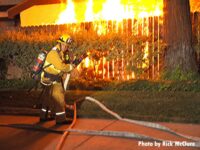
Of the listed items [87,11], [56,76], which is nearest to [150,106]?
[56,76]

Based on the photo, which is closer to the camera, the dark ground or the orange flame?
the dark ground

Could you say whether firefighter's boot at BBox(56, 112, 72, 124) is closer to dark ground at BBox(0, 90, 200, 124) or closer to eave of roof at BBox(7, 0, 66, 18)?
dark ground at BBox(0, 90, 200, 124)

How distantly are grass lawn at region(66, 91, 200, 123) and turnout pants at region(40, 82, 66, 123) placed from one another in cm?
66

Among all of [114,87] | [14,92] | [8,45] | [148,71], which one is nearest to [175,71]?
[148,71]

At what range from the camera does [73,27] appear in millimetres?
12594

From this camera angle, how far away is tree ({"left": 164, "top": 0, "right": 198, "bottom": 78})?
10.4 m

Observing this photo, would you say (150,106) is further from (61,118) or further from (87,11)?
(87,11)

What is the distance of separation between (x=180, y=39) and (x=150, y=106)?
2.78 m

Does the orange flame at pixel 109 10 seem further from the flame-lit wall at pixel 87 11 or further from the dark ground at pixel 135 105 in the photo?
the dark ground at pixel 135 105

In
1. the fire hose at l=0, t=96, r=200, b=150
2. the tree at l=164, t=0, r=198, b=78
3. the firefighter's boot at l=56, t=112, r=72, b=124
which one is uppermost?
the tree at l=164, t=0, r=198, b=78

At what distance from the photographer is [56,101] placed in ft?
26.1

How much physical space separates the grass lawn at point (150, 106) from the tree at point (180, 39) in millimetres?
1295

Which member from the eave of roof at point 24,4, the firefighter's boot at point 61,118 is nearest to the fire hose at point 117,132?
the firefighter's boot at point 61,118

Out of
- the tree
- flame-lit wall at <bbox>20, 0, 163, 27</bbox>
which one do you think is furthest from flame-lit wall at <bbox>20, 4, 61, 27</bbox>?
the tree
